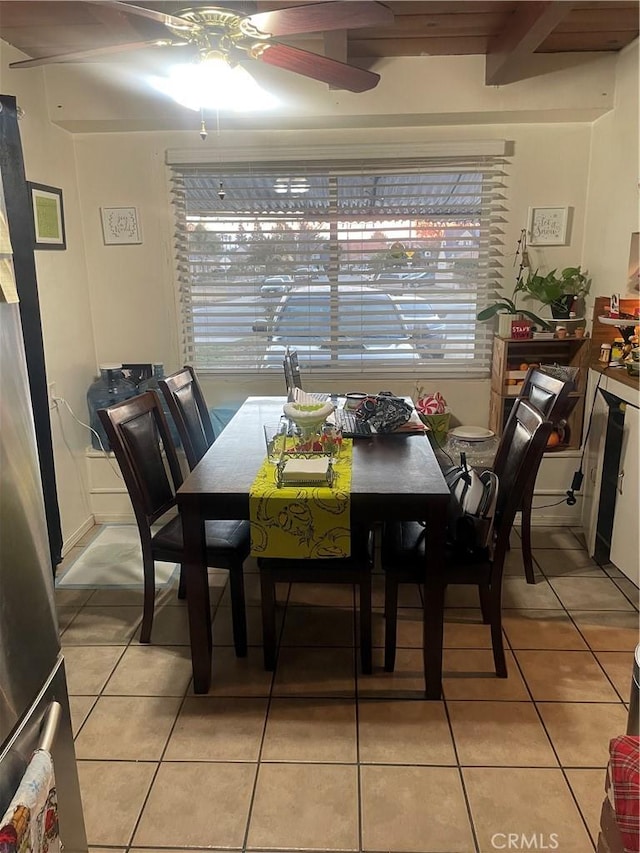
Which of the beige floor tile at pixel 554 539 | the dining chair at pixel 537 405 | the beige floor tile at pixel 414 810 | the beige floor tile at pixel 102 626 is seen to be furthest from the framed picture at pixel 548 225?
the beige floor tile at pixel 102 626

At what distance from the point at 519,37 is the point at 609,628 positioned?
7.97ft

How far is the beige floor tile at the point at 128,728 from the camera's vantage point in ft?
6.01

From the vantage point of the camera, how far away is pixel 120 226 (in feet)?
11.0

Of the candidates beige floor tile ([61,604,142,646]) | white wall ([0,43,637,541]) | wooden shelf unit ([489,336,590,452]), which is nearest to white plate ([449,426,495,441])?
wooden shelf unit ([489,336,590,452])

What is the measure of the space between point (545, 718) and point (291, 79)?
297 cm

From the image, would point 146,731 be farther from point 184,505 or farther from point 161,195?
point 161,195

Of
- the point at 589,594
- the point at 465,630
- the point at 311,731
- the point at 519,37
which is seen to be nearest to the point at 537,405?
the point at 589,594

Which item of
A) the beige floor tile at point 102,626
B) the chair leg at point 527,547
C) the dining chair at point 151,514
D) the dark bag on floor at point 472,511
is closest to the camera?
the dark bag on floor at point 472,511

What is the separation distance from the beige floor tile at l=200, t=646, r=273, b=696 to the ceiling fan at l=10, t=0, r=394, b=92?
6.64 feet

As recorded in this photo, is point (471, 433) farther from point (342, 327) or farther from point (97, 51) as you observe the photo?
point (97, 51)

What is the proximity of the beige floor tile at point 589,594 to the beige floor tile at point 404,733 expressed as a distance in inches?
37.4

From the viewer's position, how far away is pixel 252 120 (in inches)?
121

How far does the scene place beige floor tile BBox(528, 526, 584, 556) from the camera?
3.15 metres

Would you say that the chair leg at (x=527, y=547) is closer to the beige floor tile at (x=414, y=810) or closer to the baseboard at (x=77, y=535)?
the beige floor tile at (x=414, y=810)
